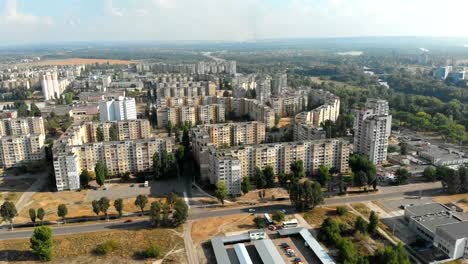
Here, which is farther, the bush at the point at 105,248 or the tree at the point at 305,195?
the tree at the point at 305,195

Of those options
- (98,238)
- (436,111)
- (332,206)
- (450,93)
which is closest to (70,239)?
(98,238)

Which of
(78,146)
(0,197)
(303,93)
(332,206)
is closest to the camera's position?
(332,206)

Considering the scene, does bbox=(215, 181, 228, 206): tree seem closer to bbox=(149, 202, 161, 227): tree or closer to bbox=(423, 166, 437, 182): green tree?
bbox=(149, 202, 161, 227): tree

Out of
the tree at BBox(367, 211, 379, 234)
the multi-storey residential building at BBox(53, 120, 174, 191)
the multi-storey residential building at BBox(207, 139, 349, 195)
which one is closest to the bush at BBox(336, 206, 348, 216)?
the tree at BBox(367, 211, 379, 234)

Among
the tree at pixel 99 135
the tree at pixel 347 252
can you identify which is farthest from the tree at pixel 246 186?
the tree at pixel 99 135

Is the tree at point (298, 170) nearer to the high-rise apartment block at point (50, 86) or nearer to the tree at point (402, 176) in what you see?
the tree at point (402, 176)

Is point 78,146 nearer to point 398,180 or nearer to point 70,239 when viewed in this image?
point 70,239
